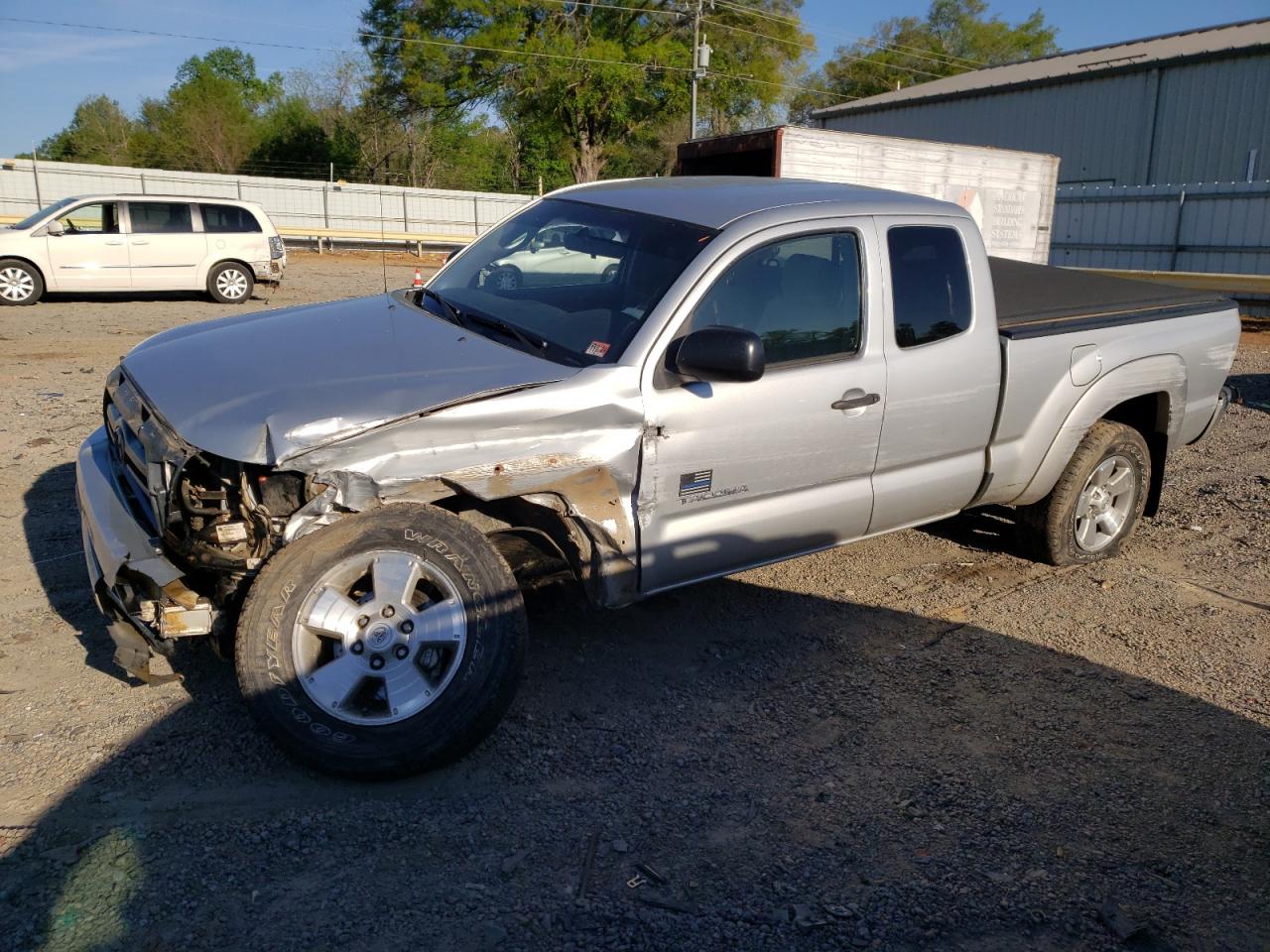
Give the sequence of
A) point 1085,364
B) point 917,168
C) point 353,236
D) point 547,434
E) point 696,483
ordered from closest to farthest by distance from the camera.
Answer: point 547,434, point 696,483, point 1085,364, point 917,168, point 353,236

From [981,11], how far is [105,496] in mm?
72812

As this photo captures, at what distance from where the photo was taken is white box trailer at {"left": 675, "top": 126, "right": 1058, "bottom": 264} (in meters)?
11.5

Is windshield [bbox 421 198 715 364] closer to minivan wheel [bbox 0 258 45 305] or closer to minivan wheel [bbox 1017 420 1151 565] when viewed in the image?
minivan wheel [bbox 1017 420 1151 565]

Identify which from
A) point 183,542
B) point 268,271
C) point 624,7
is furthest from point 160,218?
point 624,7

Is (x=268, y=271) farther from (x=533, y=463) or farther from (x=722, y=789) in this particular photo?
(x=722, y=789)

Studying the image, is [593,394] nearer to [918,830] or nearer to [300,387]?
[300,387]

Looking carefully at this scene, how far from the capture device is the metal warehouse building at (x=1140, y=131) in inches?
774

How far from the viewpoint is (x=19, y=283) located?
16.0 meters

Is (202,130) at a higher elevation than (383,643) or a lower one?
higher

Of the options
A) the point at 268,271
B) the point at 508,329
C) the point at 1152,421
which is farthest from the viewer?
the point at 268,271

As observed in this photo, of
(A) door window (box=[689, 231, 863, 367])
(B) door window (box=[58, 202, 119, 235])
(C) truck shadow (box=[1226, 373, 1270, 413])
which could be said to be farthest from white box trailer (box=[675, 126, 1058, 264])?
(B) door window (box=[58, 202, 119, 235])

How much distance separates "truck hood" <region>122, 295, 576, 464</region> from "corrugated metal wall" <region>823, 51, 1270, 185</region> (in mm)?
27548

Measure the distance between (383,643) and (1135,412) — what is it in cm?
456

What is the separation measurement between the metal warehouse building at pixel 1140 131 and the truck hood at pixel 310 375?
19.5 m
